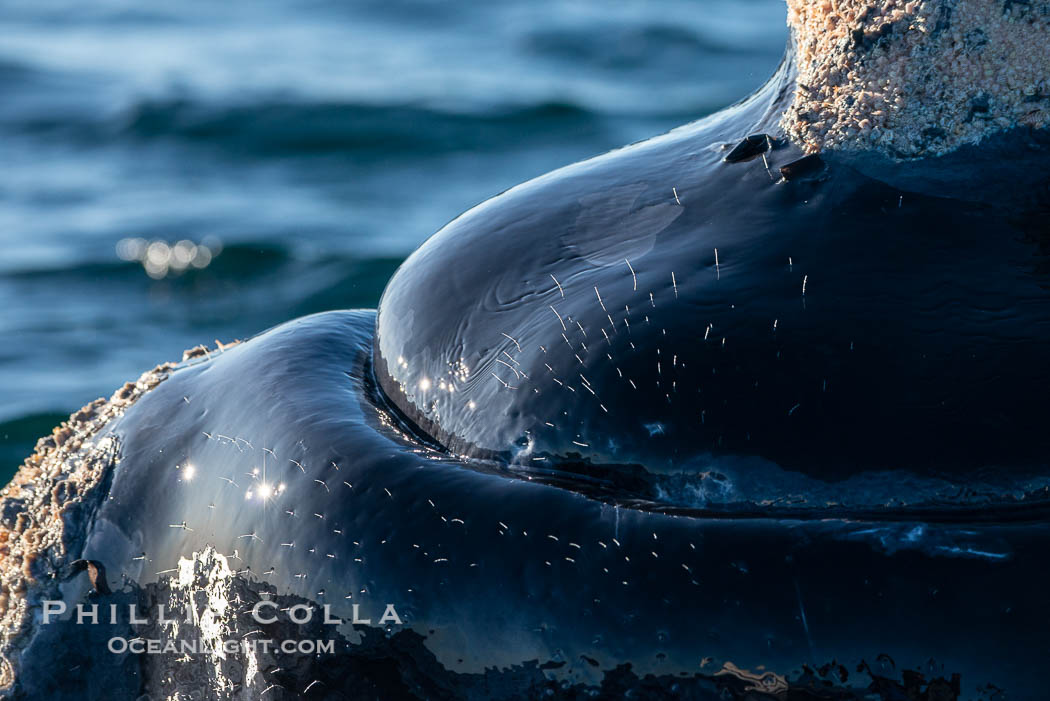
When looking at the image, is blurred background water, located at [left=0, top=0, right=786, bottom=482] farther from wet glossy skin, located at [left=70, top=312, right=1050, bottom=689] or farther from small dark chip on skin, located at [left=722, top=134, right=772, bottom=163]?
small dark chip on skin, located at [left=722, top=134, right=772, bottom=163]

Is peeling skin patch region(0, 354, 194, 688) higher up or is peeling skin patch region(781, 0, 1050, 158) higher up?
peeling skin patch region(781, 0, 1050, 158)

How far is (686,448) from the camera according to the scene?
267 centimetres

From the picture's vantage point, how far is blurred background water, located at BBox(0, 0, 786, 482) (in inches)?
400

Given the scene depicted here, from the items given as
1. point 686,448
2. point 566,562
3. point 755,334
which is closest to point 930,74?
point 755,334

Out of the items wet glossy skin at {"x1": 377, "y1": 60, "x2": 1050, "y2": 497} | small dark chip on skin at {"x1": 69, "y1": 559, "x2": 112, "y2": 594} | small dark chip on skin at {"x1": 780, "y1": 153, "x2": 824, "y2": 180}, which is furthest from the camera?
small dark chip on skin at {"x1": 69, "y1": 559, "x2": 112, "y2": 594}

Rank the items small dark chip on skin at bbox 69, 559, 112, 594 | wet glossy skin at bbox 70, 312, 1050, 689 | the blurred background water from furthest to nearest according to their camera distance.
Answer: the blurred background water, small dark chip on skin at bbox 69, 559, 112, 594, wet glossy skin at bbox 70, 312, 1050, 689

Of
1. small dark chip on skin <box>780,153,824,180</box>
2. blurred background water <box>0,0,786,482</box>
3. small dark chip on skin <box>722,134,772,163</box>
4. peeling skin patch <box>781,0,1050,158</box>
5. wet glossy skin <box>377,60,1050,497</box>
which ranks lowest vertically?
blurred background water <box>0,0,786,482</box>

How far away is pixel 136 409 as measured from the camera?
149 inches

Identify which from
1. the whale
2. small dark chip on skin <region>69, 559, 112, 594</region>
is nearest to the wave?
small dark chip on skin <region>69, 559, 112, 594</region>

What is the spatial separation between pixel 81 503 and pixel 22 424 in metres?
4.77

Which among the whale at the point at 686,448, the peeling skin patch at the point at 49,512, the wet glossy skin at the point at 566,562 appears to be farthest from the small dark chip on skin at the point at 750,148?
the peeling skin patch at the point at 49,512

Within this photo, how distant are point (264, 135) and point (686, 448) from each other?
11.7 meters

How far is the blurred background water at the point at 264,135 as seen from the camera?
33.3 feet

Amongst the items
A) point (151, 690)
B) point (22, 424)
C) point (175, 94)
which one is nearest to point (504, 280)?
point (151, 690)
